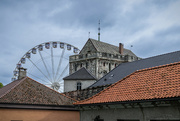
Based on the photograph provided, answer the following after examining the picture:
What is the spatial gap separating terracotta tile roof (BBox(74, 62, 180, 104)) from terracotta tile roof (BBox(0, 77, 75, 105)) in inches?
177

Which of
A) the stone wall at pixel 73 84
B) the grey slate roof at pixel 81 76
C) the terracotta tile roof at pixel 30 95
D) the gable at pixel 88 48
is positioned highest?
the gable at pixel 88 48

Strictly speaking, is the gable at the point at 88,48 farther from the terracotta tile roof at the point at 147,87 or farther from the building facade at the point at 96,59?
the terracotta tile roof at the point at 147,87

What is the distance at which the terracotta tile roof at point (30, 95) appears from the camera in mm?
14633

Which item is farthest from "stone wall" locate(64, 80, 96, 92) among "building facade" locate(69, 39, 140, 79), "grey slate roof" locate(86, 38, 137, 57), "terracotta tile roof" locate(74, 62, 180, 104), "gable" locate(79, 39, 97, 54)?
"terracotta tile roof" locate(74, 62, 180, 104)

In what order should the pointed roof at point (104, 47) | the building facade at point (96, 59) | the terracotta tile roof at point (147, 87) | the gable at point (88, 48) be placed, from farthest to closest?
the pointed roof at point (104, 47) → the gable at point (88, 48) → the building facade at point (96, 59) → the terracotta tile roof at point (147, 87)

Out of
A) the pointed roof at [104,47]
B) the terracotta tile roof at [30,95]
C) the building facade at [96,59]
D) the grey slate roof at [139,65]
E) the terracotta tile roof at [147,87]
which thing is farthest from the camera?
the pointed roof at [104,47]

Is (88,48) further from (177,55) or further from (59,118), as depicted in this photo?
(59,118)

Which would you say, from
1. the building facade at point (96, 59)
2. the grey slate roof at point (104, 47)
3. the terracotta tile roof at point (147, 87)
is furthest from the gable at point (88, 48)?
the terracotta tile roof at point (147, 87)

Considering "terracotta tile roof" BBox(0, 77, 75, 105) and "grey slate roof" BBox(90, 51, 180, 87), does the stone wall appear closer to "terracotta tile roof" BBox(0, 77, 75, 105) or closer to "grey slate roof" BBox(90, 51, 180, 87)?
"grey slate roof" BBox(90, 51, 180, 87)

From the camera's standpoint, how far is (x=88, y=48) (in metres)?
48.0

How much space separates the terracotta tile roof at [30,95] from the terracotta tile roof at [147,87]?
4500 millimetres

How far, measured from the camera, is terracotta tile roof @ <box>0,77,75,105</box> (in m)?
14.6

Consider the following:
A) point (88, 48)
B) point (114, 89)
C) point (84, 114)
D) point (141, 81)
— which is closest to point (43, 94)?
point (84, 114)

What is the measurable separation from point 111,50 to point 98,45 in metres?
3.07
